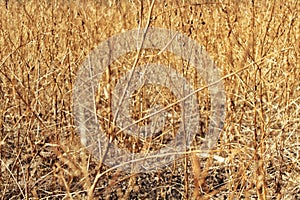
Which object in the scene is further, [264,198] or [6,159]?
[6,159]

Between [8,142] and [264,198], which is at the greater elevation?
[264,198]

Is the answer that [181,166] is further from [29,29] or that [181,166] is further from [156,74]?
[29,29]

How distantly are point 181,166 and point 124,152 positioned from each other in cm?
25

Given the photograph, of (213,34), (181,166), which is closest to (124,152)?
(181,166)

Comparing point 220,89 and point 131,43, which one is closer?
point 220,89

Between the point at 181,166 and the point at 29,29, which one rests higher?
the point at 29,29

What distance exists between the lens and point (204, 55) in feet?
6.04

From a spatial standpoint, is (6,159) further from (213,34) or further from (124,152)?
(213,34)

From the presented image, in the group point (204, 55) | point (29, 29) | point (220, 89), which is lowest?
point (220, 89)

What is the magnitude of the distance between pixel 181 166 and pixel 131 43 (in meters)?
0.72

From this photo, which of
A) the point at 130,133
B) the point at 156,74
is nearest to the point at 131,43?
the point at 156,74

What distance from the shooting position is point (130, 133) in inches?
65.6

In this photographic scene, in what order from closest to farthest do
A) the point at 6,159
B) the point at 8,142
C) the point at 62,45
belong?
1. the point at 6,159
2. the point at 8,142
3. the point at 62,45

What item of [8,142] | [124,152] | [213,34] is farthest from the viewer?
[213,34]
